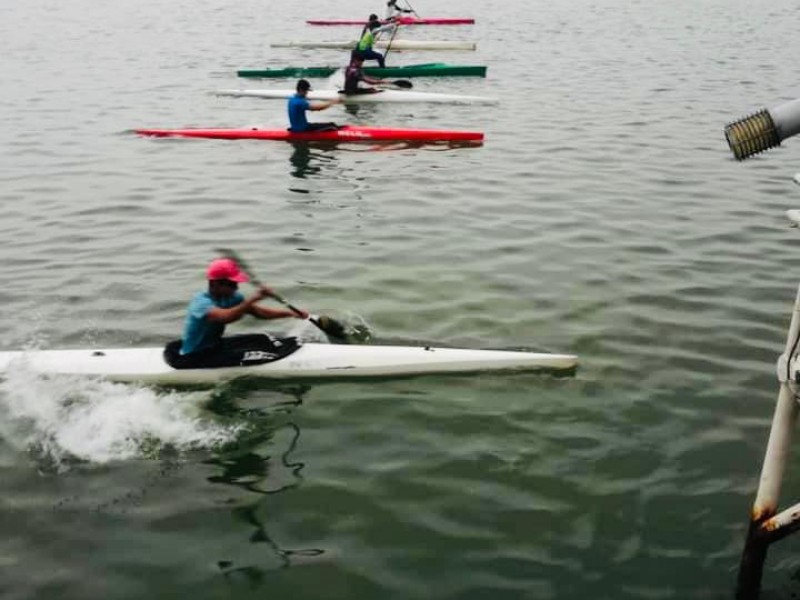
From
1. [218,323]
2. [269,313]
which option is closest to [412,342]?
[269,313]

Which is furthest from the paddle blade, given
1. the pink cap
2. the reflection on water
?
the pink cap

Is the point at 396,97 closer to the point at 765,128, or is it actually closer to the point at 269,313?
the point at 269,313

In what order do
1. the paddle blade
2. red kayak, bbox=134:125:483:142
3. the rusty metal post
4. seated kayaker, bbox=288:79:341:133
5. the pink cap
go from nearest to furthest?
1. the rusty metal post
2. the pink cap
3. the paddle blade
4. seated kayaker, bbox=288:79:341:133
5. red kayak, bbox=134:125:483:142

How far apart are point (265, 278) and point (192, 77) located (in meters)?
18.5

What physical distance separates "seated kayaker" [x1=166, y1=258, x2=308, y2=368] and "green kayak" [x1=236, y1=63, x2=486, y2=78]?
18.4 m

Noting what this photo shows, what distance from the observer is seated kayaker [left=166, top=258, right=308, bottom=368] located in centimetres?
795

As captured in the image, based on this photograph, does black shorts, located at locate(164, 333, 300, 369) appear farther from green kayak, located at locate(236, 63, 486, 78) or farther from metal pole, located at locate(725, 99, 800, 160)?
green kayak, located at locate(236, 63, 486, 78)

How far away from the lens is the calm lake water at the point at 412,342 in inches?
235

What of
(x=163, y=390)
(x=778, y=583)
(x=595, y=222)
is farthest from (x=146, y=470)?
(x=595, y=222)

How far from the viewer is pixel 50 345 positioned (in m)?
9.34

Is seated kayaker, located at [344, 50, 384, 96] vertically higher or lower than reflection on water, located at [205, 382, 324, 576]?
higher

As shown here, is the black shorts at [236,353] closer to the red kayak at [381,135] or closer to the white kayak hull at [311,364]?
the white kayak hull at [311,364]

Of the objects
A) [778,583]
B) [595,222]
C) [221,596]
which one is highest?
[595,222]

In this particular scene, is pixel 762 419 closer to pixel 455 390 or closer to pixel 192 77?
pixel 455 390
